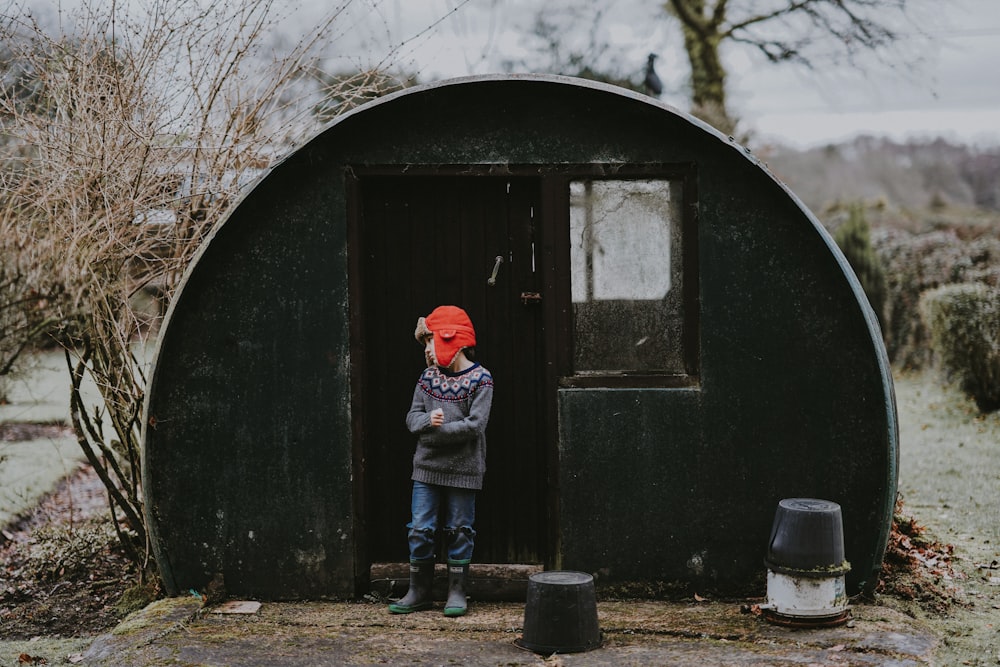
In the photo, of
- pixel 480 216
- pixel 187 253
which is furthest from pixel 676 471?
pixel 187 253

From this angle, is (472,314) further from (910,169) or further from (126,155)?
(910,169)

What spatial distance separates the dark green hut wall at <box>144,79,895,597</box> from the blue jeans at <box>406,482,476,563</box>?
1.64ft

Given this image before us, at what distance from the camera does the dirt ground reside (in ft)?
19.4

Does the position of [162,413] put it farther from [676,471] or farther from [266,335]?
[676,471]

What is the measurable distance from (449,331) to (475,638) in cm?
172

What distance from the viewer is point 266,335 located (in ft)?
20.1

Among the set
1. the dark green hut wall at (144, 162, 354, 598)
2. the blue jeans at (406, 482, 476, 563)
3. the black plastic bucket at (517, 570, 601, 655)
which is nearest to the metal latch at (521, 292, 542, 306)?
the dark green hut wall at (144, 162, 354, 598)

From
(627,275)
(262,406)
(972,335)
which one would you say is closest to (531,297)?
(627,275)

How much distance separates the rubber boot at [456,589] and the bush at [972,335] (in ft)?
29.1

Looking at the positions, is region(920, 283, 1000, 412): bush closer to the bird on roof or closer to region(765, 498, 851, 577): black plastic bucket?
the bird on roof

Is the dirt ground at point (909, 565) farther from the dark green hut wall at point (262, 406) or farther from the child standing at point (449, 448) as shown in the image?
the child standing at point (449, 448)

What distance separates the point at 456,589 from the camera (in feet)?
19.3

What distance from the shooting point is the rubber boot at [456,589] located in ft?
19.2

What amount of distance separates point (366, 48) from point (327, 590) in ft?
13.9
